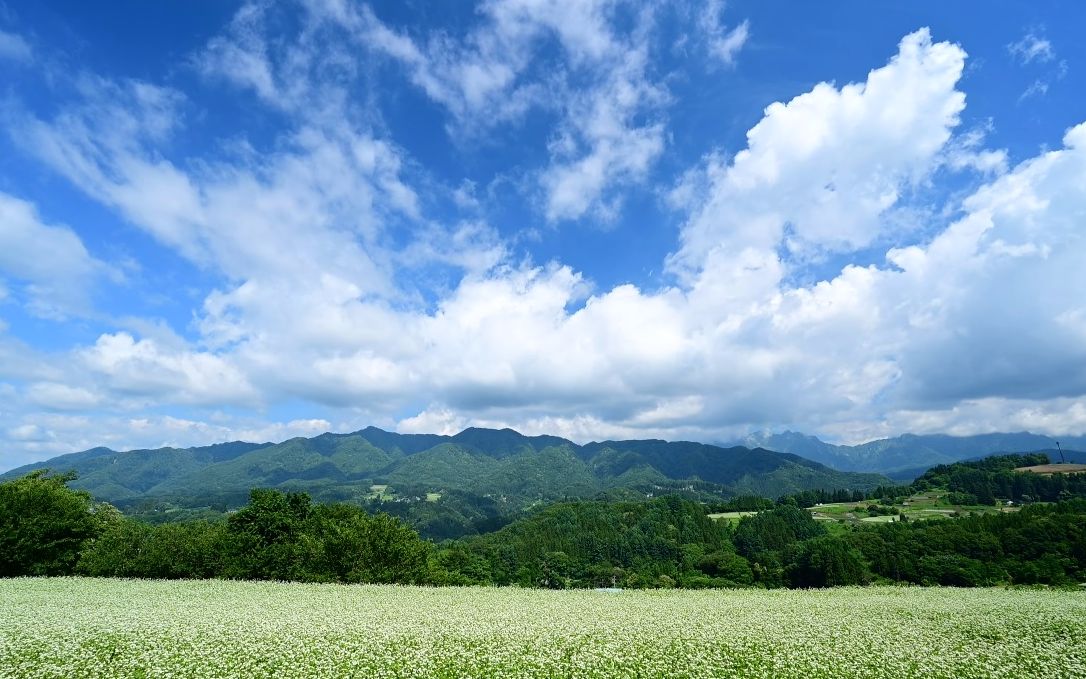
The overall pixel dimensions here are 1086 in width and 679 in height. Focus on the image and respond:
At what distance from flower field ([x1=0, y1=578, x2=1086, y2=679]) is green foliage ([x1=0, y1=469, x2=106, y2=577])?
67.1 ft

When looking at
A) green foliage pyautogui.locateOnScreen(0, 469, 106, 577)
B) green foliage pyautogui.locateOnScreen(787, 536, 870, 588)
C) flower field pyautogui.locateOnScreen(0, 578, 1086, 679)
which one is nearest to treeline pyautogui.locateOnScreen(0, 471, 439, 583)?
green foliage pyautogui.locateOnScreen(0, 469, 106, 577)

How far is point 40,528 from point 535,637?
178 ft

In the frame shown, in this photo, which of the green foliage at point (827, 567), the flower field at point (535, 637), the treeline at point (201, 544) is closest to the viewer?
the flower field at point (535, 637)

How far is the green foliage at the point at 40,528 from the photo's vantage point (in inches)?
1863

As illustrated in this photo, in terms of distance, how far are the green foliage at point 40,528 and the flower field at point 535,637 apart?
2046cm

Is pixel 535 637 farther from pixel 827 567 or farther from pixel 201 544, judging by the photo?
pixel 827 567

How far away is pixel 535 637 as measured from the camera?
881 inches

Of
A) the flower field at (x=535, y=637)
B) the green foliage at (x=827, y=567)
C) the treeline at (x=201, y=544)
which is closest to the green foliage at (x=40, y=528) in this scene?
the treeline at (x=201, y=544)

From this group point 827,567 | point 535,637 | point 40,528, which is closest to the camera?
point 535,637

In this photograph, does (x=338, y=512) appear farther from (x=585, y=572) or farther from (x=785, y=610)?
(x=585, y=572)

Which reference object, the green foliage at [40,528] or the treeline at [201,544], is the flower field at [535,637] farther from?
the green foliage at [40,528]

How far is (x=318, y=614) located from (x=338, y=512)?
1669 inches

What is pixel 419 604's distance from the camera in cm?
3256

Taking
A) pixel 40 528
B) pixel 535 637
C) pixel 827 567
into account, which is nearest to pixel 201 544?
pixel 40 528
